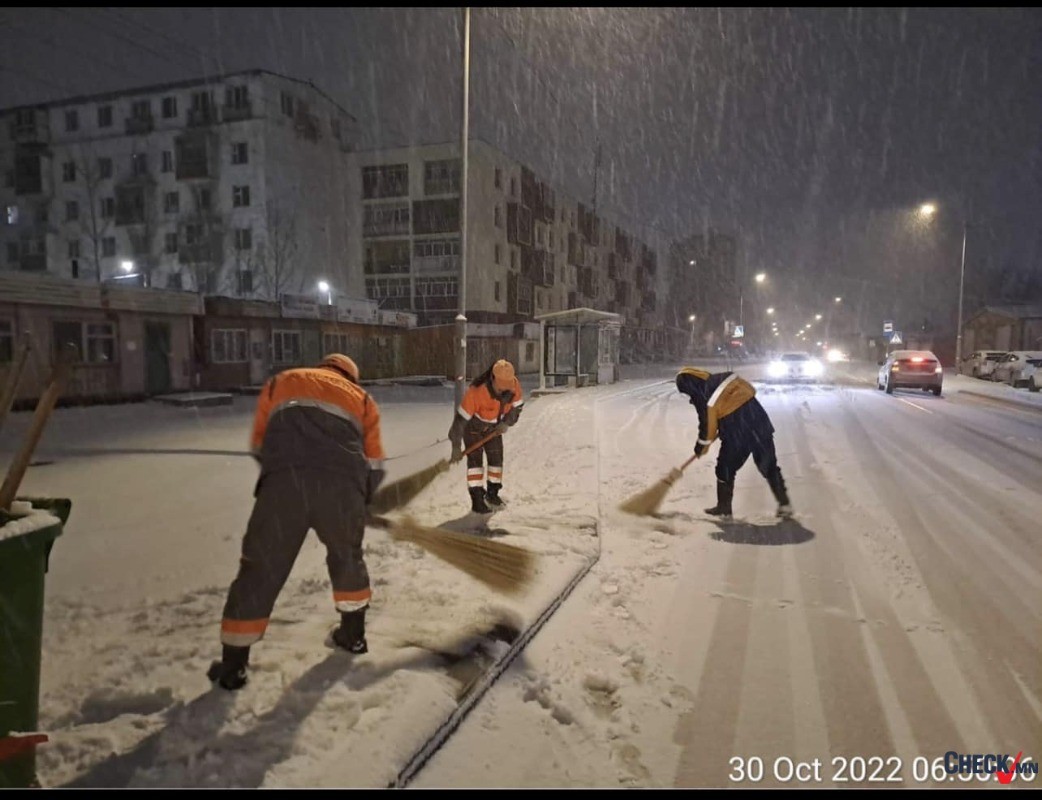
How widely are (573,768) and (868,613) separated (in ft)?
8.13

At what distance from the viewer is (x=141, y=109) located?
141 ft

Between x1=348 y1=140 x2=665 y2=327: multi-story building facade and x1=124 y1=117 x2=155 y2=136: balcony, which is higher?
x1=124 y1=117 x2=155 y2=136: balcony

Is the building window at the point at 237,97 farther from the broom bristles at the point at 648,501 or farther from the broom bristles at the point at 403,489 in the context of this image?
the broom bristles at the point at 648,501

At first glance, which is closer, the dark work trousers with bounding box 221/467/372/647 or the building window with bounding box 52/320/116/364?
the dark work trousers with bounding box 221/467/372/647

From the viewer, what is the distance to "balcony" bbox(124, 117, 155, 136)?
140ft

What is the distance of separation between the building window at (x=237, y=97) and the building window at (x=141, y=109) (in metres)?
6.13

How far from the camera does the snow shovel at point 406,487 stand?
21.4 ft

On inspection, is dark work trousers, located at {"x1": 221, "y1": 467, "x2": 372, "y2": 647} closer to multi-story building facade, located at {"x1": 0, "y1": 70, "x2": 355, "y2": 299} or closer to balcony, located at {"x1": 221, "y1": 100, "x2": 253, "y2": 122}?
multi-story building facade, located at {"x1": 0, "y1": 70, "x2": 355, "y2": 299}

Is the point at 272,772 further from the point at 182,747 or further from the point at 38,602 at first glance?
the point at 38,602

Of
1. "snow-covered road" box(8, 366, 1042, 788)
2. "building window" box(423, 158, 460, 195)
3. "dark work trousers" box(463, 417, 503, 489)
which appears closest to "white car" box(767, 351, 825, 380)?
"building window" box(423, 158, 460, 195)

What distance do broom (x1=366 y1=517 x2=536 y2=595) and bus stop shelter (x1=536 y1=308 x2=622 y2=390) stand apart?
1635cm

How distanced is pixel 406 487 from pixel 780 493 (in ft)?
13.3

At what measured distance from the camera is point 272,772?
2.48 m
